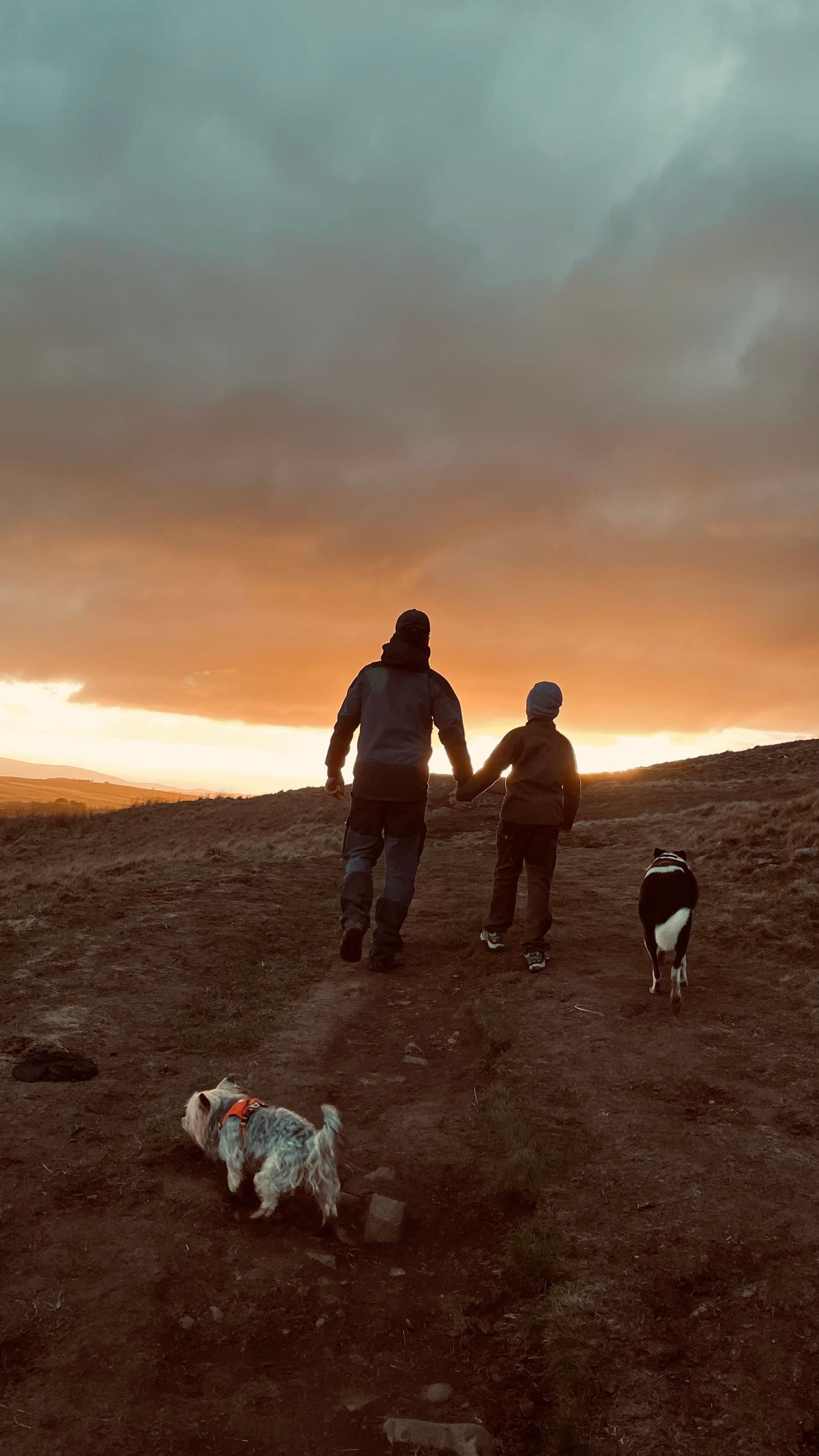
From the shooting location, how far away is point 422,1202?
4906 millimetres

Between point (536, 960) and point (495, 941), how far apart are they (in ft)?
2.87

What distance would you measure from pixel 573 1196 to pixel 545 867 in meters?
4.58

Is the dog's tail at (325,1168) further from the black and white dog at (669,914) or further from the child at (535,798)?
the child at (535,798)

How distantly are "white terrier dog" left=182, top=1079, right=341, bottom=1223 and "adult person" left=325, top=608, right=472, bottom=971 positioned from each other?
3892 millimetres

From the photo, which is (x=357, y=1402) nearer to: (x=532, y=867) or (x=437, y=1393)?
(x=437, y=1393)

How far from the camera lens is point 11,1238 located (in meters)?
4.17

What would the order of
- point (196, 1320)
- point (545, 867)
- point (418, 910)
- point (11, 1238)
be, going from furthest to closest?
point (418, 910), point (545, 867), point (11, 1238), point (196, 1320)

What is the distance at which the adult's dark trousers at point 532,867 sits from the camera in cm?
918

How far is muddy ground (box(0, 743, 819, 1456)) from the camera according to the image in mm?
3381

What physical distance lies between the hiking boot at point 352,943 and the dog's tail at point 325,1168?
4120 mm

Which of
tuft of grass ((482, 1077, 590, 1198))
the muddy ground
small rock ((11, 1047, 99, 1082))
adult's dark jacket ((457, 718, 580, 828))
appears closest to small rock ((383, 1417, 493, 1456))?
the muddy ground

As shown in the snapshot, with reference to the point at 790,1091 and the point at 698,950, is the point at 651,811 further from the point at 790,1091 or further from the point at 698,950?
the point at 790,1091

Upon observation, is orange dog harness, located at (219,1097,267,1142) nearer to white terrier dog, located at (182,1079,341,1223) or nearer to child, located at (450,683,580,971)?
white terrier dog, located at (182,1079,341,1223)

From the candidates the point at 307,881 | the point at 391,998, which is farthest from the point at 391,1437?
the point at 307,881
